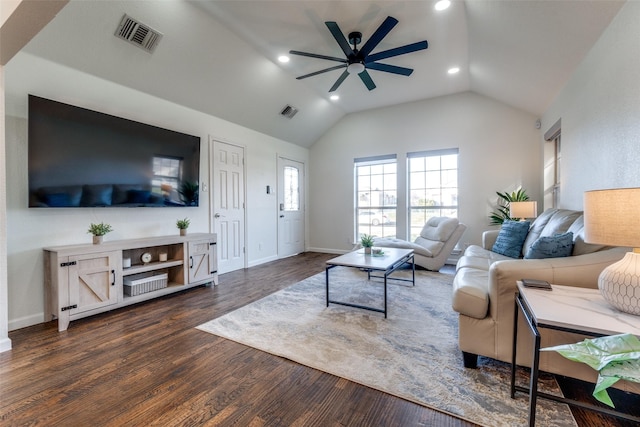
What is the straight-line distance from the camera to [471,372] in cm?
179

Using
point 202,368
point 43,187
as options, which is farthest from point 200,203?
point 202,368

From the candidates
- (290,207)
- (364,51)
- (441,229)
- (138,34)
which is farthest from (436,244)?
(138,34)

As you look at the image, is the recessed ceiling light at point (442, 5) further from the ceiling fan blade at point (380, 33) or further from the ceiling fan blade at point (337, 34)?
the ceiling fan blade at point (337, 34)

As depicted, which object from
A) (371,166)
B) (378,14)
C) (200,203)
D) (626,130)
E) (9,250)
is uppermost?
(378,14)

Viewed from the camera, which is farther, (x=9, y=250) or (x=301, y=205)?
(x=301, y=205)

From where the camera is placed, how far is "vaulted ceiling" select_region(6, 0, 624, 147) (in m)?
2.55

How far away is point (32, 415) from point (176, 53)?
3.45 meters

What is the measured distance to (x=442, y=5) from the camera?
276cm

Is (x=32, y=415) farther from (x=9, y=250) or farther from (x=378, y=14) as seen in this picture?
(x=378, y=14)

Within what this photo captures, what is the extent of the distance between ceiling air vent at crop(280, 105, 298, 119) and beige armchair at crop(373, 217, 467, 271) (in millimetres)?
2868

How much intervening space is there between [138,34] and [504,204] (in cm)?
573

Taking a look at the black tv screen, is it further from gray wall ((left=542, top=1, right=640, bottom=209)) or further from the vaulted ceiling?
gray wall ((left=542, top=1, right=640, bottom=209))

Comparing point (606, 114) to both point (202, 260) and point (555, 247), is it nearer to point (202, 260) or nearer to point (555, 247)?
point (555, 247)

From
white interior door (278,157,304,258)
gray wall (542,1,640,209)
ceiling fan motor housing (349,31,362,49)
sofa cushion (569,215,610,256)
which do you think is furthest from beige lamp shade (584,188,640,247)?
white interior door (278,157,304,258)
